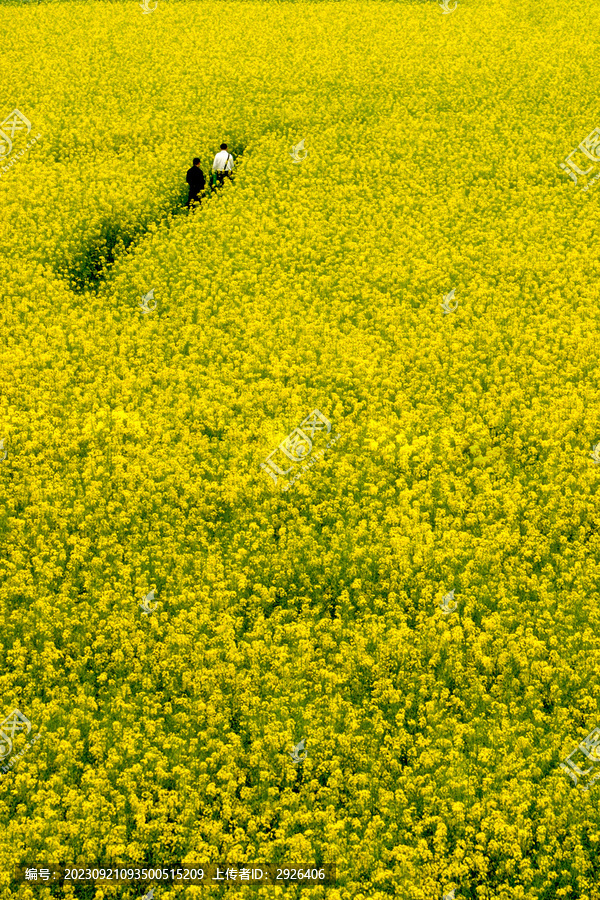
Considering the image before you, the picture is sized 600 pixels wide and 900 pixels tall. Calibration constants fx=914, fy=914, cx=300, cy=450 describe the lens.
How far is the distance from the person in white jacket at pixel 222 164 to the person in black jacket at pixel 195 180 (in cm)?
60

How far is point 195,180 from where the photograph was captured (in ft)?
64.8

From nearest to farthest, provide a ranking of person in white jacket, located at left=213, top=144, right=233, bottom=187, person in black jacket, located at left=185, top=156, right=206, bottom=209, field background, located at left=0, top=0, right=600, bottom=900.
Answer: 1. field background, located at left=0, top=0, right=600, bottom=900
2. person in black jacket, located at left=185, top=156, right=206, bottom=209
3. person in white jacket, located at left=213, top=144, right=233, bottom=187

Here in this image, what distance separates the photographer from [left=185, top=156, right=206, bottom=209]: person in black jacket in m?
19.7

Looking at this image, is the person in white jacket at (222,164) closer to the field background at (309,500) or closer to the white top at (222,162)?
the white top at (222,162)

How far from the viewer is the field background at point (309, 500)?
789 centimetres

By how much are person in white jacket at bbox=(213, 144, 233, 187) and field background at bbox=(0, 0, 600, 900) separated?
40cm

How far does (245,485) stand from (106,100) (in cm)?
1728

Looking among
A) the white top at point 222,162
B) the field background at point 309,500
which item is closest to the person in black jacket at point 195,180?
the field background at point 309,500

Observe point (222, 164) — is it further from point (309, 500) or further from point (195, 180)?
point (309, 500)

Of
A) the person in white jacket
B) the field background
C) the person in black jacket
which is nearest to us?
the field background

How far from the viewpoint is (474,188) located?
19.7 metres

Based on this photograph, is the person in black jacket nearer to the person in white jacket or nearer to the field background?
the field background

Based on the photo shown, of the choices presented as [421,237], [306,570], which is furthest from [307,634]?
[421,237]

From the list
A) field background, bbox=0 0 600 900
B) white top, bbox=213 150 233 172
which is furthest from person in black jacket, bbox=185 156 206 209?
white top, bbox=213 150 233 172
